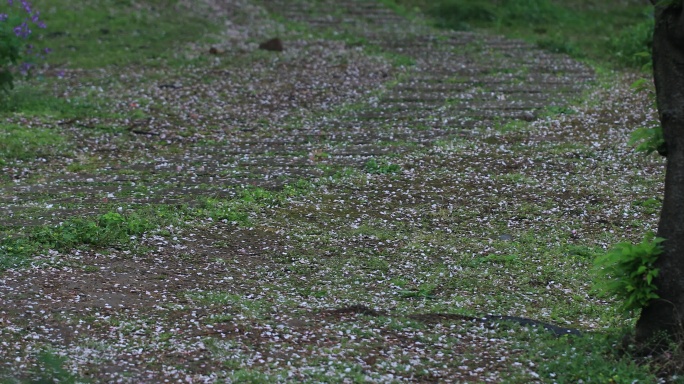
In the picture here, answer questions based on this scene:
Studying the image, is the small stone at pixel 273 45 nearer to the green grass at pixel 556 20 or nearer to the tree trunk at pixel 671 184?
the green grass at pixel 556 20

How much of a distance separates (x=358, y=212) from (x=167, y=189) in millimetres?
1594

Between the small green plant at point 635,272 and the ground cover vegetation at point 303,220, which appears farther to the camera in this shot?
the ground cover vegetation at point 303,220

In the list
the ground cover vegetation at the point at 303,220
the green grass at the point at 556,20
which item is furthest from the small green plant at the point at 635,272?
the green grass at the point at 556,20

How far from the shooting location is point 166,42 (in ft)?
39.3

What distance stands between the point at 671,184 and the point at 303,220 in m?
2.98

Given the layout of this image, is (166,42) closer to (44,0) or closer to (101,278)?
(44,0)

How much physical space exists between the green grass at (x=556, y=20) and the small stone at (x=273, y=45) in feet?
9.77

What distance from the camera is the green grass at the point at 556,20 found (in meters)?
12.0

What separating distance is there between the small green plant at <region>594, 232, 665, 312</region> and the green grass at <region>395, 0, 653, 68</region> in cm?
807

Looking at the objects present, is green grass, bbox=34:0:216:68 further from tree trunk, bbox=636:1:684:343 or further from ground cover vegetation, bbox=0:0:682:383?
tree trunk, bbox=636:1:684:343

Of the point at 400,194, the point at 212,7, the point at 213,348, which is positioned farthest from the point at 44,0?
Result: the point at 213,348

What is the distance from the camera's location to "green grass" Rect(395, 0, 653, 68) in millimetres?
12031

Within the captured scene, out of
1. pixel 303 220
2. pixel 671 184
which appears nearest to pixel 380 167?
pixel 303 220

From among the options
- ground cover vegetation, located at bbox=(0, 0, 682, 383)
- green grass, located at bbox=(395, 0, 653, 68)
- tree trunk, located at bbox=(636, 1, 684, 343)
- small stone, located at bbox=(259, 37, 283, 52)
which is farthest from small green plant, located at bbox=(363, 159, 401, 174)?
green grass, located at bbox=(395, 0, 653, 68)
